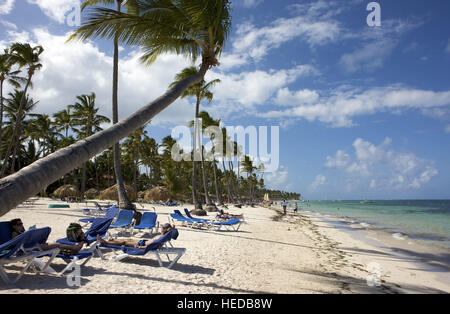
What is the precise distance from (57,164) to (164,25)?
14.2 feet

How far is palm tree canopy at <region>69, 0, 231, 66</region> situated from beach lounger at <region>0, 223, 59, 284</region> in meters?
3.36

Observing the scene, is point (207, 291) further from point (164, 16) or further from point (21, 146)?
point (21, 146)

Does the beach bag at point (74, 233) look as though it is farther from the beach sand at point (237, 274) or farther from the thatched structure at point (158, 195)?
the thatched structure at point (158, 195)

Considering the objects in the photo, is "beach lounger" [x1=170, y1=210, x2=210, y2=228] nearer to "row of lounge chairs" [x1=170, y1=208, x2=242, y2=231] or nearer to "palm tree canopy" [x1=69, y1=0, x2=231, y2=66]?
"row of lounge chairs" [x1=170, y1=208, x2=242, y2=231]

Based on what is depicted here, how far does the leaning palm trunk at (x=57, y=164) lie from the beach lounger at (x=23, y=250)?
1597mm

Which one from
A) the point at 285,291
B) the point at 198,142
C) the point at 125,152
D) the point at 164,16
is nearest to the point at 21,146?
the point at 125,152

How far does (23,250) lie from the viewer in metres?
3.94

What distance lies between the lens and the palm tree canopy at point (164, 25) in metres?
4.98

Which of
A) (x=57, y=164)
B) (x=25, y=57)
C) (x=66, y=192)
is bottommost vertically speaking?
(x=66, y=192)

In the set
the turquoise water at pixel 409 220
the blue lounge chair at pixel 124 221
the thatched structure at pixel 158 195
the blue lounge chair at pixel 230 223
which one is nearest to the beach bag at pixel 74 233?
the blue lounge chair at pixel 124 221

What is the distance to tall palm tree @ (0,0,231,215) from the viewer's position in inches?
108

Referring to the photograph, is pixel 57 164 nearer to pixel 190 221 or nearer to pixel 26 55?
pixel 190 221

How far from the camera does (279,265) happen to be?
6.33m

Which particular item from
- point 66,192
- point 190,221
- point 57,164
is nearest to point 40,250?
point 57,164
